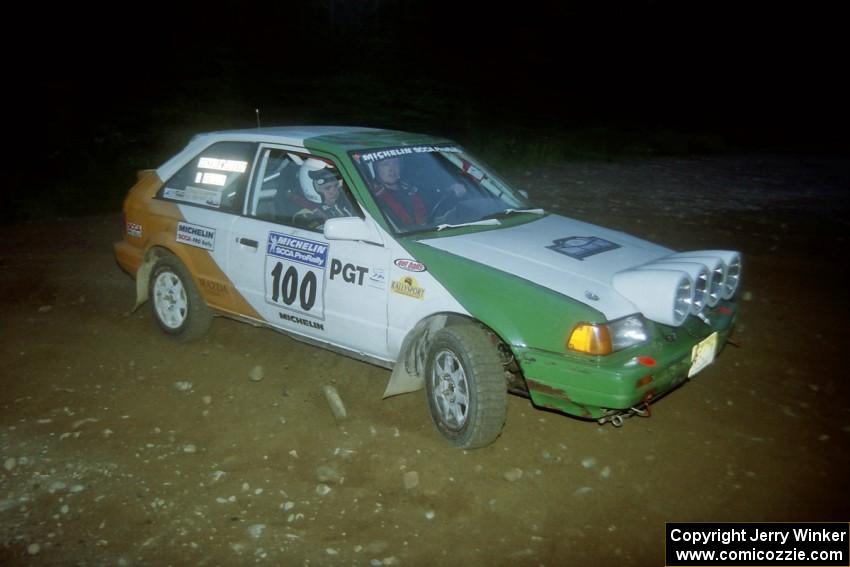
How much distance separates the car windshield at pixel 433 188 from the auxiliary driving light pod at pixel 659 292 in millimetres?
1093

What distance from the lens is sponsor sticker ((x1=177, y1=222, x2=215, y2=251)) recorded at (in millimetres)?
5219

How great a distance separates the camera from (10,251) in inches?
328

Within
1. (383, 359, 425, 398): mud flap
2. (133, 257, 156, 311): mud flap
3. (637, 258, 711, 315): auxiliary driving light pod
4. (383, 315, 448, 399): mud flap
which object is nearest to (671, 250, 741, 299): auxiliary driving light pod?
(637, 258, 711, 315): auxiliary driving light pod

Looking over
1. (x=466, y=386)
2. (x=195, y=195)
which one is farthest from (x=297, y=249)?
(x=466, y=386)

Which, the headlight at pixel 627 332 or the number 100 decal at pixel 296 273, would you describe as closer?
the headlight at pixel 627 332

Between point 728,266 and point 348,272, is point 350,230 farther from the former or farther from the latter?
point 728,266

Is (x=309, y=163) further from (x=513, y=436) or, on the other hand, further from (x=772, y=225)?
(x=772, y=225)

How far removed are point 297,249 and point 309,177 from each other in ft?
2.12

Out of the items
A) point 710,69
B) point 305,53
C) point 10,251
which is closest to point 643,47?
point 710,69

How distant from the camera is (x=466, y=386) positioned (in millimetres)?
4051

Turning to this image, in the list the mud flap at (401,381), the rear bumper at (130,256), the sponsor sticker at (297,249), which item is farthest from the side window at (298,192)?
the rear bumper at (130,256)

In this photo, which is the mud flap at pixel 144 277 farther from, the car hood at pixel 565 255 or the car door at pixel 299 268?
the car hood at pixel 565 255

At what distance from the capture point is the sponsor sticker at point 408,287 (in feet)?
13.7

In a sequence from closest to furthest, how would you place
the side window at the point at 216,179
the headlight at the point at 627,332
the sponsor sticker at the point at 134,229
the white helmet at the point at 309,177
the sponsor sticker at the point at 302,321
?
the headlight at the point at 627,332, the sponsor sticker at the point at 302,321, the white helmet at the point at 309,177, the side window at the point at 216,179, the sponsor sticker at the point at 134,229
